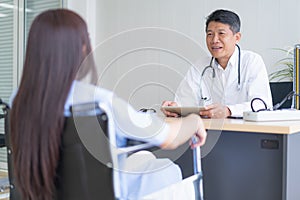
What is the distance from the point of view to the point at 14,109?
3.33ft

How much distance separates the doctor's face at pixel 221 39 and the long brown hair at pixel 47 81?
1.50m

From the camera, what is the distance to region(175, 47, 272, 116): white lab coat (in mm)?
2232

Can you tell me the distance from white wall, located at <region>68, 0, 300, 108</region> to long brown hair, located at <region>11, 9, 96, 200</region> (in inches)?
87.1

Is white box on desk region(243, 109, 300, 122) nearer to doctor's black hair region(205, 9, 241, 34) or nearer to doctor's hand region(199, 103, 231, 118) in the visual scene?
doctor's hand region(199, 103, 231, 118)

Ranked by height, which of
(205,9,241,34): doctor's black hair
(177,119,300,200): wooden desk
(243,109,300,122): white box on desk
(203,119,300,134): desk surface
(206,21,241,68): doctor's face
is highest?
(205,9,241,34): doctor's black hair

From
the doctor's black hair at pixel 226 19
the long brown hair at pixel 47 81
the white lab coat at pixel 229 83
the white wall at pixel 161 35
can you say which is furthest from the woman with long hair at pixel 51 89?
the white wall at pixel 161 35

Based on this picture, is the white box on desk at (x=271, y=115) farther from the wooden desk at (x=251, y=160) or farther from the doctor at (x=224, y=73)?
the doctor at (x=224, y=73)

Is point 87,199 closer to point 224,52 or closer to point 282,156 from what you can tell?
point 282,156

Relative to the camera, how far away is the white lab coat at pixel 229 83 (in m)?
2.23

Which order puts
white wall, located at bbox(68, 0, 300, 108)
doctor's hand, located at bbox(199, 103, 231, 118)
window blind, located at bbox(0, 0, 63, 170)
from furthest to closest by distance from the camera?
1. window blind, located at bbox(0, 0, 63, 170)
2. white wall, located at bbox(68, 0, 300, 108)
3. doctor's hand, located at bbox(199, 103, 231, 118)

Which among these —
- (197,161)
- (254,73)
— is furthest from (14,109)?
(254,73)

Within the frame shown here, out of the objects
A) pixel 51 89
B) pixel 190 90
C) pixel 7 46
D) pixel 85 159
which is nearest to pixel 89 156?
pixel 85 159

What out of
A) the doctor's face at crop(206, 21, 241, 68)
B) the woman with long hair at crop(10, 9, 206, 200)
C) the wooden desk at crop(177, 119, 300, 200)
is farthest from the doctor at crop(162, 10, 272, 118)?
the woman with long hair at crop(10, 9, 206, 200)

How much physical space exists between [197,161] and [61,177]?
17.7 inches
